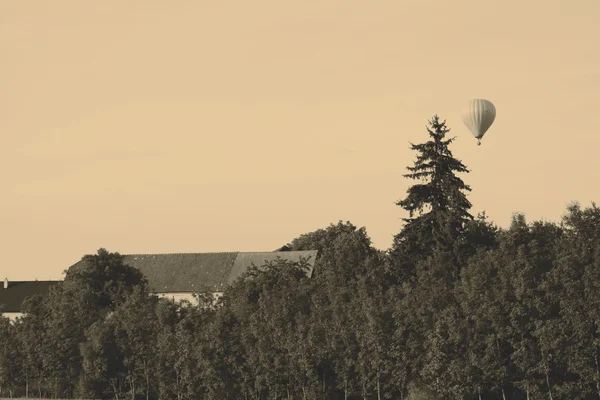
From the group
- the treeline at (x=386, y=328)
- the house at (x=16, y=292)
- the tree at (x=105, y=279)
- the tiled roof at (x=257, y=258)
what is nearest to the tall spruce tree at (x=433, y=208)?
the treeline at (x=386, y=328)

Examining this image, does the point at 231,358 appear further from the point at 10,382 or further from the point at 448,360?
the point at 10,382

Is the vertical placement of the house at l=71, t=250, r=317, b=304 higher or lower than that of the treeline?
higher

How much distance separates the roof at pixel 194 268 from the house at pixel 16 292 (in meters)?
20.2

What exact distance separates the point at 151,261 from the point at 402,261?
63.4 m

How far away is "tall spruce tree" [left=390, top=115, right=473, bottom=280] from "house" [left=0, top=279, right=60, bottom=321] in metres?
78.0

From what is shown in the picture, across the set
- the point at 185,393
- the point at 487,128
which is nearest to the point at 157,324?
the point at 185,393

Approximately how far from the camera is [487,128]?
280 feet

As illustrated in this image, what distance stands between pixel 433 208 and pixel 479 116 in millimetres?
8266

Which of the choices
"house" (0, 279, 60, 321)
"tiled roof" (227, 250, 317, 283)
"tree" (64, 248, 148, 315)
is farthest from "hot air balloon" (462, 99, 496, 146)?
"house" (0, 279, 60, 321)

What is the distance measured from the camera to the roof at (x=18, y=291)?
488 feet

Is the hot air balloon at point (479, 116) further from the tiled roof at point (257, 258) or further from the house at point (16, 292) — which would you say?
the house at point (16, 292)

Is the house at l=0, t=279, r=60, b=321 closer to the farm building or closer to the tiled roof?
the farm building

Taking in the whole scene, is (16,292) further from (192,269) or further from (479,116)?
(479,116)

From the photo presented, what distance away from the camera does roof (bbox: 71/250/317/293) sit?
131250 millimetres
